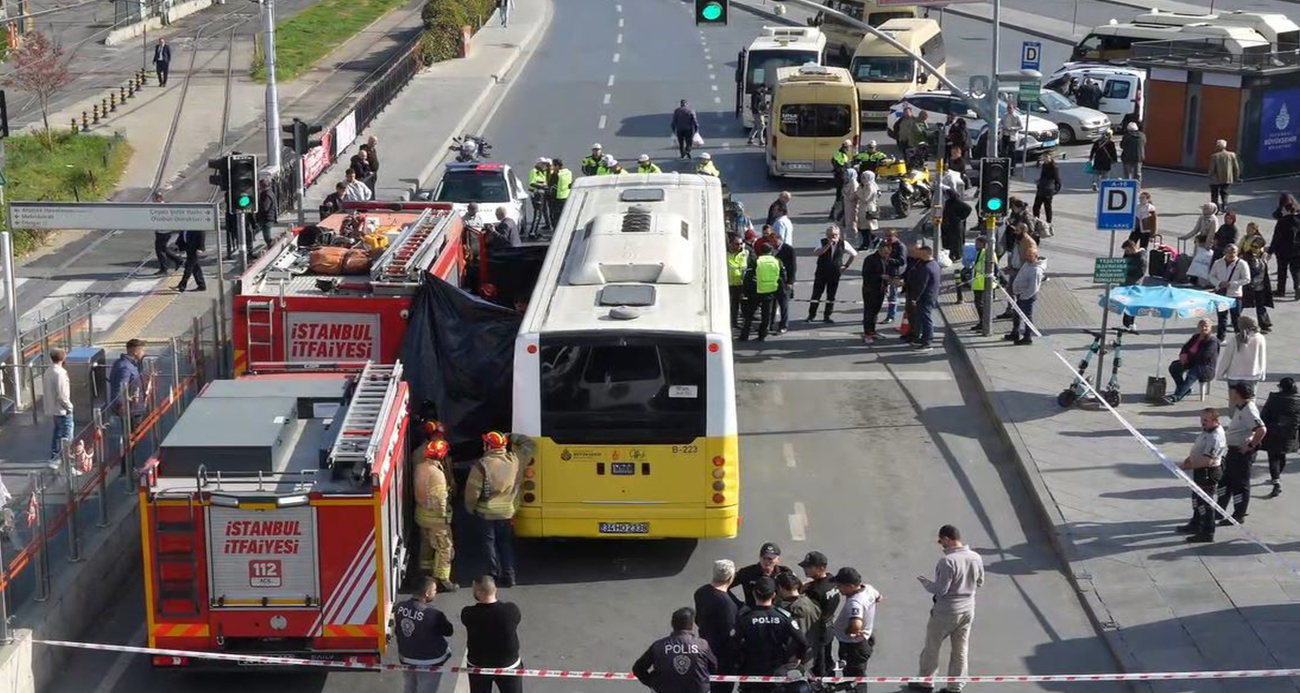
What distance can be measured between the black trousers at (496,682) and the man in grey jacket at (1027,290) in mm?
13162

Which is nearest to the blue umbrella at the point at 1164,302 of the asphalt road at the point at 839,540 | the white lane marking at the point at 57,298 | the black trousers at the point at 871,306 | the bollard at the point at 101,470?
the asphalt road at the point at 839,540

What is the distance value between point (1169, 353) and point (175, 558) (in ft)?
50.5

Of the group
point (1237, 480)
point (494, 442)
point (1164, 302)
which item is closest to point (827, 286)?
point (1164, 302)

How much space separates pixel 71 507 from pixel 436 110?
32645 mm

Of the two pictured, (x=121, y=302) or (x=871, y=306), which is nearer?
(x=871, y=306)

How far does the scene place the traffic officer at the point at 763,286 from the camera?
2417 cm

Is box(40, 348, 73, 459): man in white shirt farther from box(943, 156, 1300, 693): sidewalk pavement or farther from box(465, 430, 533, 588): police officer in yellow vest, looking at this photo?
box(943, 156, 1300, 693): sidewalk pavement

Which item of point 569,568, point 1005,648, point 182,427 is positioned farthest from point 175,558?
point 1005,648

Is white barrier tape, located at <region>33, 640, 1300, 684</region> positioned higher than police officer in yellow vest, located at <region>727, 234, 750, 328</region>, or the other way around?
police officer in yellow vest, located at <region>727, 234, 750, 328</region>

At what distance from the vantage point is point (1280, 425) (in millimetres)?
17656

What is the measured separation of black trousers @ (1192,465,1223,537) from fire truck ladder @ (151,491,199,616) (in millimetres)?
9605

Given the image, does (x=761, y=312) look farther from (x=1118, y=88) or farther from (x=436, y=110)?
(x=436, y=110)

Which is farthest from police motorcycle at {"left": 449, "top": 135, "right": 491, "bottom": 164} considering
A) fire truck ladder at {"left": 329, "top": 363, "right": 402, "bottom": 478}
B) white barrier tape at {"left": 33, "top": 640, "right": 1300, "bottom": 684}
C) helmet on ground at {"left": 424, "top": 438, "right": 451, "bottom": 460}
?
white barrier tape at {"left": 33, "top": 640, "right": 1300, "bottom": 684}

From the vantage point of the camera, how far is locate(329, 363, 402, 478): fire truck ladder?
44.2 ft
